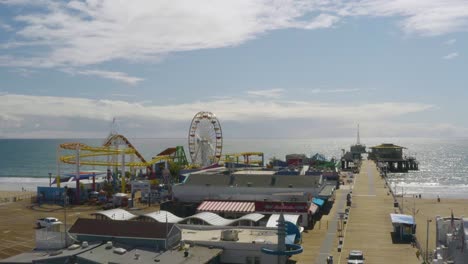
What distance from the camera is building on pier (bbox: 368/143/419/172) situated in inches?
5995

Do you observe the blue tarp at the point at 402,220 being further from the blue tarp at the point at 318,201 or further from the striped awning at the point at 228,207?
the striped awning at the point at 228,207

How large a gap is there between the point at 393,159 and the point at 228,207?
11047cm

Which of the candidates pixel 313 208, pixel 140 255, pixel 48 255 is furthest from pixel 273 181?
pixel 48 255

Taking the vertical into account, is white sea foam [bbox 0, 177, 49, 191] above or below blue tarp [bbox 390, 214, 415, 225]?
above

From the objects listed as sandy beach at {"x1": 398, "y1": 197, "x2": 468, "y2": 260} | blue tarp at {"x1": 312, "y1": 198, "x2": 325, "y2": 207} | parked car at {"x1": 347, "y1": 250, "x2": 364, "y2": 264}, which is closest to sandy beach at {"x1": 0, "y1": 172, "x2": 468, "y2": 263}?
sandy beach at {"x1": 398, "y1": 197, "x2": 468, "y2": 260}

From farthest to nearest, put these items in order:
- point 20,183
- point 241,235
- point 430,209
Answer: point 20,183, point 430,209, point 241,235

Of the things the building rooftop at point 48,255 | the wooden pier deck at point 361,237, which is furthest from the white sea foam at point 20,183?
the building rooftop at point 48,255

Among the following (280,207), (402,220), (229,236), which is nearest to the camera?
(229,236)

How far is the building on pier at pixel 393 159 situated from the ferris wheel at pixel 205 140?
6512 centimetres

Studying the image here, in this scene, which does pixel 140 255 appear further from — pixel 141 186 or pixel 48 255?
pixel 141 186

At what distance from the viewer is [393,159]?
153375mm

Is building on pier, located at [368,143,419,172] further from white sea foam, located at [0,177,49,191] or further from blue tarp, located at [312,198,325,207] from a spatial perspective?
blue tarp, located at [312,198,325,207]

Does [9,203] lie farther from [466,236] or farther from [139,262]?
[466,236]

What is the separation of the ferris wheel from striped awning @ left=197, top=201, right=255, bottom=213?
44.8 m
